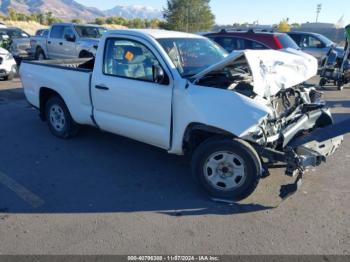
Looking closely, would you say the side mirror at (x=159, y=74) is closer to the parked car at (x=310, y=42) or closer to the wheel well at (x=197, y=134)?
the wheel well at (x=197, y=134)

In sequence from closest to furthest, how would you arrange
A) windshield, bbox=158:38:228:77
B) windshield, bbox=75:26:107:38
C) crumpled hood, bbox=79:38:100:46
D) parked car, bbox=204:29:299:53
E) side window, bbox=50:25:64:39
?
windshield, bbox=158:38:228:77
parked car, bbox=204:29:299:53
crumpled hood, bbox=79:38:100:46
windshield, bbox=75:26:107:38
side window, bbox=50:25:64:39

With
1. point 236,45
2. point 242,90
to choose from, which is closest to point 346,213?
point 242,90

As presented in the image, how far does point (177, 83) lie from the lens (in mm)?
4258

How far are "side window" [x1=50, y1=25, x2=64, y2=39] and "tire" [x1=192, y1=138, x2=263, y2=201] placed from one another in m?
12.5

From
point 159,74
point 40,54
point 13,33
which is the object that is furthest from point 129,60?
point 13,33

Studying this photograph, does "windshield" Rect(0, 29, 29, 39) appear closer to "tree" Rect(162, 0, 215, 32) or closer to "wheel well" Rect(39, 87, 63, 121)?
"wheel well" Rect(39, 87, 63, 121)

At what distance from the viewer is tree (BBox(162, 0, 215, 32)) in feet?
163

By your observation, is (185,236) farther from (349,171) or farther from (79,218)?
(349,171)

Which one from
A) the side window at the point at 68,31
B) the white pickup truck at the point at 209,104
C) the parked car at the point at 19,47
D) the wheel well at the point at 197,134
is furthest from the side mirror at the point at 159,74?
the parked car at the point at 19,47

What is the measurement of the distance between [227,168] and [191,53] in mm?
1775

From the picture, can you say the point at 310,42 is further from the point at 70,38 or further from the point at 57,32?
the point at 57,32

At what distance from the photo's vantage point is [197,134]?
435cm

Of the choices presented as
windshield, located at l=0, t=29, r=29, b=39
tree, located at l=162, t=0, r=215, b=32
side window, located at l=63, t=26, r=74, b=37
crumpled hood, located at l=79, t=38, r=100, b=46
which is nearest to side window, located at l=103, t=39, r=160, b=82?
crumpled hood, located at l=79, t=38, r=100, b=46

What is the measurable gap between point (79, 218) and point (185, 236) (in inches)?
44.7
